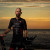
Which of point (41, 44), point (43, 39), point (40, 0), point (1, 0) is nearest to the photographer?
point (41, 44)

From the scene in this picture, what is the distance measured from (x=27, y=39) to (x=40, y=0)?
40313 millimetres

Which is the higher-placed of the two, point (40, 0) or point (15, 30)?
point (15, 30)

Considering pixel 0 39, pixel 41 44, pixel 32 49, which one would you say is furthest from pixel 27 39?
pixel 41 44

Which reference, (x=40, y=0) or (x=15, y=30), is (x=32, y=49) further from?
(x=40, y=0)

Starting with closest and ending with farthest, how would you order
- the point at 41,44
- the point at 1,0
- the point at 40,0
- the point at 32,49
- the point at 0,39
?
the point at 0,39 → the point at 32,49 → the point at 41,44 → the point at 1,0 → the point at 40,0

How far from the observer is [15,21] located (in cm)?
404

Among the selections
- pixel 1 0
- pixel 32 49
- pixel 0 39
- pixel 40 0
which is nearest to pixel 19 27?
pixel 0 39

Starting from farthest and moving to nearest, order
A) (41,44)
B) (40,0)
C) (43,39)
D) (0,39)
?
(40,0)
(43,39)
(41,44)
(0,39)

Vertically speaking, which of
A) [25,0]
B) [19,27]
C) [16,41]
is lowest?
[25,0]

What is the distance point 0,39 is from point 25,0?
4155 centimetres

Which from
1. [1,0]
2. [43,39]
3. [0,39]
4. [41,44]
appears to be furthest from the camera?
[1,0]

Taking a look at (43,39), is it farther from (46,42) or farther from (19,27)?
(19,27)

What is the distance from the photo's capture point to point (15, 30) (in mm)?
4027

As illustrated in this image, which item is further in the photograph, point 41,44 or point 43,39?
point 43,39
